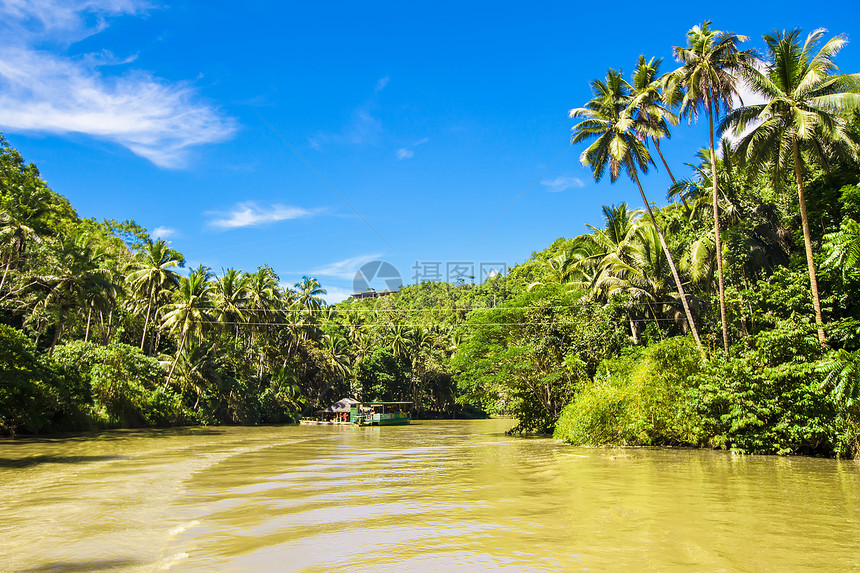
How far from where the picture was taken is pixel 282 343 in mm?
55875

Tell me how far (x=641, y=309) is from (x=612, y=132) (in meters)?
9.71

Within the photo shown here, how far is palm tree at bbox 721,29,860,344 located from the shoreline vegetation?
0.22ft

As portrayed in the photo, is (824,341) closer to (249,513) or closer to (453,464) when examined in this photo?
(453,464)

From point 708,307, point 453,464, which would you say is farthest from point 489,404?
point 453,464

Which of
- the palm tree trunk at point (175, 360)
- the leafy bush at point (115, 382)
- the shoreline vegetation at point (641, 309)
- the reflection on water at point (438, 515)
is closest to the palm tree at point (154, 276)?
the shoreline vegetation at point (641, 309)

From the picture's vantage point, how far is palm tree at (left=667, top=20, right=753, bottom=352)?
65.0 feet

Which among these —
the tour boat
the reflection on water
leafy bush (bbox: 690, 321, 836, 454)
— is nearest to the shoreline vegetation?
leafy bush (bbox: 690, 321, 836, 454)

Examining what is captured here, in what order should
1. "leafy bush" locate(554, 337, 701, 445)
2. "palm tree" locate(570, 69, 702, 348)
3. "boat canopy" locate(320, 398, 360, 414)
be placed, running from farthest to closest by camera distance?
"boat canopy" locate(320, 398, 360, 414), "palm tree" locate(570, 69, 702, 348), "leafy bush" locate(554, 337, 701, 445)

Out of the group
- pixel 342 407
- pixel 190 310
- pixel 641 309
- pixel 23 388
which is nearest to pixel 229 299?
pixel 190 310

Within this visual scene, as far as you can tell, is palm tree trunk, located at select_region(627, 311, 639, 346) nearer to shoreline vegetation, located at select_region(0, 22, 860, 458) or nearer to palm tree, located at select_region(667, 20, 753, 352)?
shoreline vegetation, located at select_region(0, 22, 860, 458)

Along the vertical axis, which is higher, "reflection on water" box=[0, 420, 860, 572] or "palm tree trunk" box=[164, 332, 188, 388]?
"palm tree trunk" box=[164, 332, 188, 388]

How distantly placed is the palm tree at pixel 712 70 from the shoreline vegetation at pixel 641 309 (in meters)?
0.07

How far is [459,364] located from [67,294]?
22.8m

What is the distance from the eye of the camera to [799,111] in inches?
655
